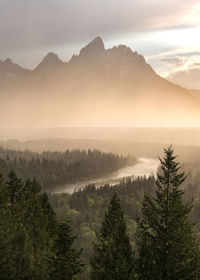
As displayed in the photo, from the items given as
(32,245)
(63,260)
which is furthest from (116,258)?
(32,245)

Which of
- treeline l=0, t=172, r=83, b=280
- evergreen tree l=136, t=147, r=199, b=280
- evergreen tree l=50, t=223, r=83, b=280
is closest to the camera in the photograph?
evergreen tree l=136, t=147, r=199, b=280

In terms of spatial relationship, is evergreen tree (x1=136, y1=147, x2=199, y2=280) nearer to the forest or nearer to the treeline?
the forest

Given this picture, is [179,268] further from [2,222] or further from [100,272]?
[2,222]

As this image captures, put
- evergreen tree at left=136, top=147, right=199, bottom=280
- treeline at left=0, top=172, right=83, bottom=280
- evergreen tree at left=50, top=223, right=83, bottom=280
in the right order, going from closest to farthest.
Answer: evergreen tree at left=136, top=147, right=199, bottom=280 → evergreen tree at left=50, top=223, right=83, bottom=280 → treeline at left=0, top=172, right=83, bottom=280

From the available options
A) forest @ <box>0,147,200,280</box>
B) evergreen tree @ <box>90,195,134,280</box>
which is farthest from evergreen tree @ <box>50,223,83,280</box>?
evergreen tree @ <box>90,195,134,280</box>

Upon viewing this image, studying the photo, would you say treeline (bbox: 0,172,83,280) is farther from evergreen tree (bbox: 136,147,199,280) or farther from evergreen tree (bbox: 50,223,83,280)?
evergreen tree (bbox: 136,147,199,280)

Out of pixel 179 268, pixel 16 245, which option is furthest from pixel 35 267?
pixel 179 268

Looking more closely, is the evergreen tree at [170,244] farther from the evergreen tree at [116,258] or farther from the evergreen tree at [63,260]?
the evergreen tree at [63,260]

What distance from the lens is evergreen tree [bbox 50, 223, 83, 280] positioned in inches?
→ 1559

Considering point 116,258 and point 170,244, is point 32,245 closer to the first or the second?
point 116,258

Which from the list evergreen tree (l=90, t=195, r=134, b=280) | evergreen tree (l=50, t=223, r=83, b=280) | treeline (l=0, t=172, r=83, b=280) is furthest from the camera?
treeline (l=0, t=172, r=83, b=280)

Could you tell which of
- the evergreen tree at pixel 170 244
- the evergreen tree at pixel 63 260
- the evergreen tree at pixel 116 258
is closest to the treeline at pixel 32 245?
the evergreen tree at pixel 63 260

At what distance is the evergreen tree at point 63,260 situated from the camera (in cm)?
3959

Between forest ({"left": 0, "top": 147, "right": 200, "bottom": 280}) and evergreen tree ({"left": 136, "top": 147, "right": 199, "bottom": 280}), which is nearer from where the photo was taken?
evergreen tree ({"left": 136, "top": 147, "right": 199, "bottom": 280})
